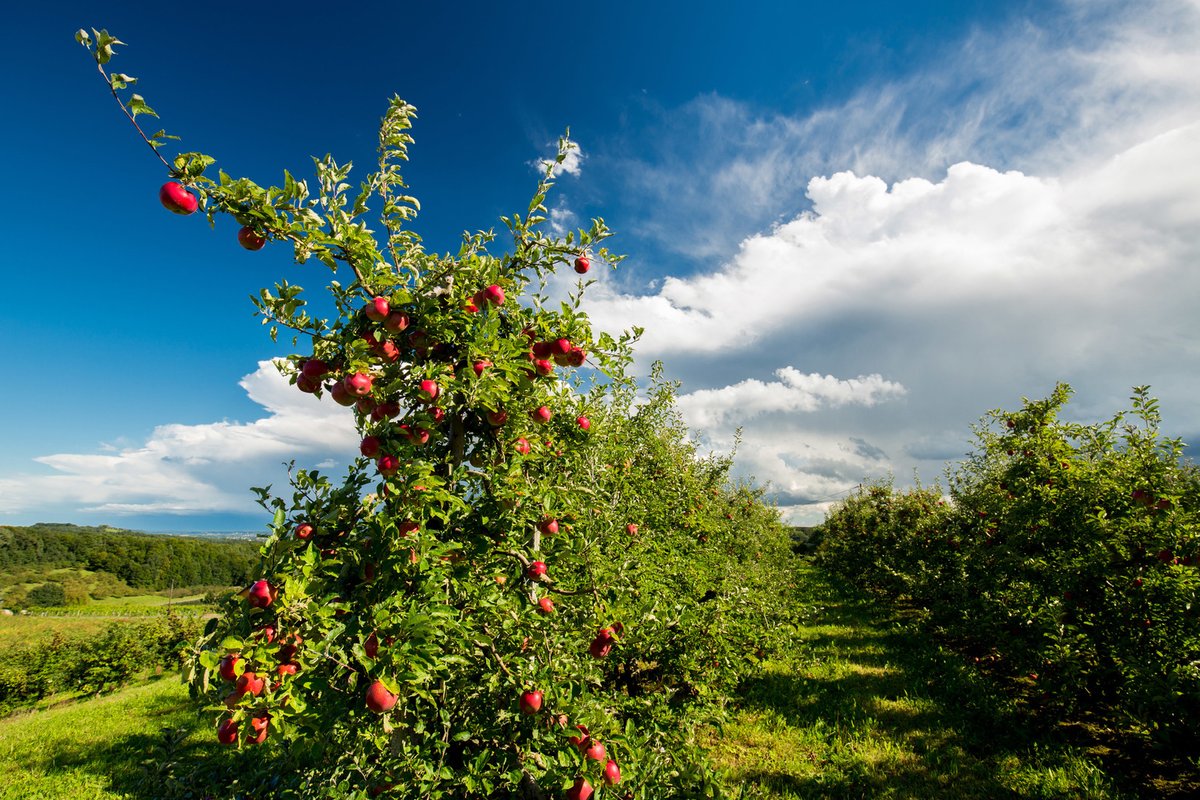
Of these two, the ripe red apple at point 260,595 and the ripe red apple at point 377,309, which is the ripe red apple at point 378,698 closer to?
the ripe red apple at point 260,595

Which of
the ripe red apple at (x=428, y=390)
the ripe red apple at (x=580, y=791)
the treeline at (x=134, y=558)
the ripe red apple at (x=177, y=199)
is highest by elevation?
the ripe red apple at (x=177, y=199)

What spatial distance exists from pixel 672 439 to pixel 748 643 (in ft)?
18.8

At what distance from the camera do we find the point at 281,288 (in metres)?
2.73

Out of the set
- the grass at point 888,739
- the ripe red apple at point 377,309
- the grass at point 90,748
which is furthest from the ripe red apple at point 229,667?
the grass at point 90,748

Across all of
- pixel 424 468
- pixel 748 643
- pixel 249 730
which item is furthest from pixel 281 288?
pixel 748 643

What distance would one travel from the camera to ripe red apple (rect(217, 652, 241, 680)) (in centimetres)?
224

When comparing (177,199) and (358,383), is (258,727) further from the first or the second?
(177,199)

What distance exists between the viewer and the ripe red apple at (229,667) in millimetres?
2236

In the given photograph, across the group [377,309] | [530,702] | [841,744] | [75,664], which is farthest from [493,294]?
[75,664]

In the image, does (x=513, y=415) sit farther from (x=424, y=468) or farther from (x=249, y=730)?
(x=249, y=730)

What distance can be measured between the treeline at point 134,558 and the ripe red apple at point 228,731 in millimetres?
110167

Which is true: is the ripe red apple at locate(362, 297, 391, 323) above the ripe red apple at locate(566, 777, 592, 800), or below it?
above

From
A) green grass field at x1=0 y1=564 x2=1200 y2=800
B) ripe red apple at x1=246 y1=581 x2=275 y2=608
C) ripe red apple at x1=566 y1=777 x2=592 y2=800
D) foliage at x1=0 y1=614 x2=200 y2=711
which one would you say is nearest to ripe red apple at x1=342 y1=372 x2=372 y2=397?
ripe red apple at x1=246 y1=581 x2=275 y2=608

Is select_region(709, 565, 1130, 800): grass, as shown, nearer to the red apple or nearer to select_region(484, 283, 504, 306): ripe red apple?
the red apple
